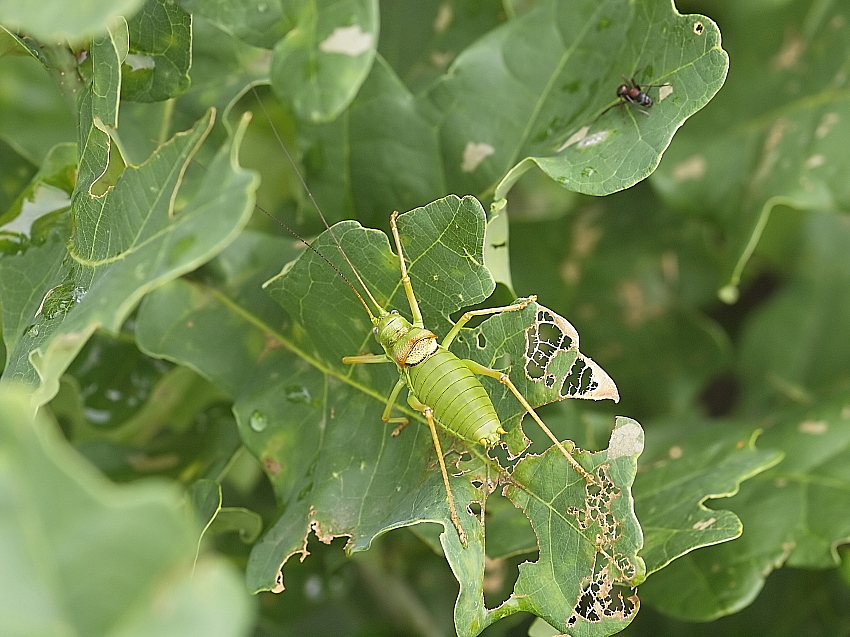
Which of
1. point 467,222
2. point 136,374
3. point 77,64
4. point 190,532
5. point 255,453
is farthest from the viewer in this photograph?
point 136,374

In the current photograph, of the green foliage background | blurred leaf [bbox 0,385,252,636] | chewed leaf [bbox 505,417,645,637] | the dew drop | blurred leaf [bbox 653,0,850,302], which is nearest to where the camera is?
blurred leaf [bbox 0,385,252,636]

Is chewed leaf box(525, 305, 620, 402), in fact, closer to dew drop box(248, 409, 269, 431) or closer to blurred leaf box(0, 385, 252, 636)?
dew drop box(248, 409, 269, 431)

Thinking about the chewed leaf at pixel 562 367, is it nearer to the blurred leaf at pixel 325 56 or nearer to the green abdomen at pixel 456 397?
the green abdomen at pixel 456 397

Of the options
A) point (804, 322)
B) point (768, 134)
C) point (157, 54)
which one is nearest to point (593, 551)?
point (157, 54)

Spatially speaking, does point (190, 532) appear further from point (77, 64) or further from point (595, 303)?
point (595, 303)

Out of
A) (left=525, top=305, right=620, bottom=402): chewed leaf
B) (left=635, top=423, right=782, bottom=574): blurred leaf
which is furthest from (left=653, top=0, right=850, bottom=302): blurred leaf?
(left=525, top=305, right=620, bottom=402): chewed leaf

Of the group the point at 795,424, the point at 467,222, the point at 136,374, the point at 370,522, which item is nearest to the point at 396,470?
the point at 370,522

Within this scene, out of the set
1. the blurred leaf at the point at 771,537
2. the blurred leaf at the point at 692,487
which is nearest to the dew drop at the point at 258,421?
the blurred leaf at the point at 692,487

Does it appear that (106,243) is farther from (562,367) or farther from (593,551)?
(593,551)
